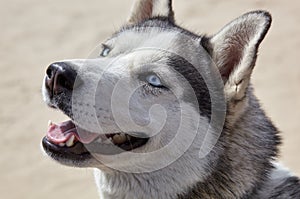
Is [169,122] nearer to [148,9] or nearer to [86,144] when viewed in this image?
[86,144]

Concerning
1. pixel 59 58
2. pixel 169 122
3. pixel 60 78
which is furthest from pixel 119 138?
pixel 59 58

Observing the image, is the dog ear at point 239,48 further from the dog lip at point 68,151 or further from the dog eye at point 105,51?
the dog lip at point 68,151

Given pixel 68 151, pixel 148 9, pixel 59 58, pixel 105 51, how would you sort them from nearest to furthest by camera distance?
1. pixel 68 151
2. pixel 105 51
3. pixel 148 9
4. pixel 59 58

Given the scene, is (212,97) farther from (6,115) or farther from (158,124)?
(6,115)

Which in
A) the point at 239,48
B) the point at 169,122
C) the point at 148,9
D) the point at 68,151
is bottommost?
the point at 68,151

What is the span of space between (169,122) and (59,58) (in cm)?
550

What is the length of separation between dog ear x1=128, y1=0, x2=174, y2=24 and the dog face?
567 mm

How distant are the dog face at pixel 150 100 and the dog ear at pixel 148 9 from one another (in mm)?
567

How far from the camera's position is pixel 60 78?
3738 millimetres

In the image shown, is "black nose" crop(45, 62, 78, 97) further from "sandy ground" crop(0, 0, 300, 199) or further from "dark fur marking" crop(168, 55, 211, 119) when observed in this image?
"sandy ground" crop(0, 0, 300, 199)

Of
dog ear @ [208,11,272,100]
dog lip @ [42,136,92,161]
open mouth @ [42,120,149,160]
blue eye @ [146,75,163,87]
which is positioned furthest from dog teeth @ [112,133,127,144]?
dog ear @ [208,11,272,100]

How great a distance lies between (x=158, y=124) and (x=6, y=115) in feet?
15.4

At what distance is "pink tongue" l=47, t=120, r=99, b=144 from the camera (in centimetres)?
389

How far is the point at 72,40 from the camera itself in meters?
9.64
